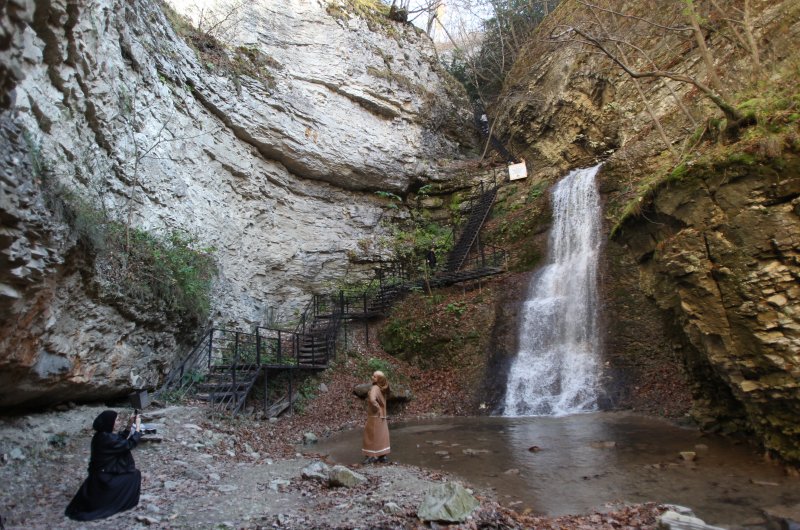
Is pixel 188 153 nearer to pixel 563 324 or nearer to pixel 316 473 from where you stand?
pixel 316 473

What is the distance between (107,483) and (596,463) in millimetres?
6003

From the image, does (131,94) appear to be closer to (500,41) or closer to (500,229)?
(500,229)

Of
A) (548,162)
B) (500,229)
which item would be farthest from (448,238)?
(548,162)

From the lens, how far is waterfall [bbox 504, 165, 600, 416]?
1128 cm

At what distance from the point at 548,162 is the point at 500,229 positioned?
4643mm

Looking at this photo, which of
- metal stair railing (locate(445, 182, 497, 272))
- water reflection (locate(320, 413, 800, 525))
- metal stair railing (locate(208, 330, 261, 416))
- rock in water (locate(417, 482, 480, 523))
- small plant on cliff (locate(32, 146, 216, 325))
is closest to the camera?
rock in water (locate(417, 482, 480, 523))

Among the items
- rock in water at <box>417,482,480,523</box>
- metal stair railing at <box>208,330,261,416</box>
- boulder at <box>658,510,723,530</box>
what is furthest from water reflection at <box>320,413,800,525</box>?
metal stair railing at <box>208,330,261,416</box>

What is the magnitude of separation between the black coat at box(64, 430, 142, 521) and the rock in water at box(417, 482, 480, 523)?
114 inches

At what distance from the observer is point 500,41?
28.9 meters

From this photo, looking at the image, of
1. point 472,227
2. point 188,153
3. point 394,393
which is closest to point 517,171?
point 472,227

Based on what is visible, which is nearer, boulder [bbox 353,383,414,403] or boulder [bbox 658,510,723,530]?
boulder [bbox 658,510,723,530]

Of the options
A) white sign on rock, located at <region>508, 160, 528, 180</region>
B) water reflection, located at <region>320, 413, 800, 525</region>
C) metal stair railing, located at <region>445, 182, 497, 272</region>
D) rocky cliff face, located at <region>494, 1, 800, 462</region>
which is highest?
Result: white sign on rock, located at <region>508, 160, 528, 180</region>

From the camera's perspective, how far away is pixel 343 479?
5547mm

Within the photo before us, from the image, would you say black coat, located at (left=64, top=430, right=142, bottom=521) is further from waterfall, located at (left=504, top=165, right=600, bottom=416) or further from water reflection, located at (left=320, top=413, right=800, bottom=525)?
waterfall, located at (left=504, top=165, right=600, bottom=416)
